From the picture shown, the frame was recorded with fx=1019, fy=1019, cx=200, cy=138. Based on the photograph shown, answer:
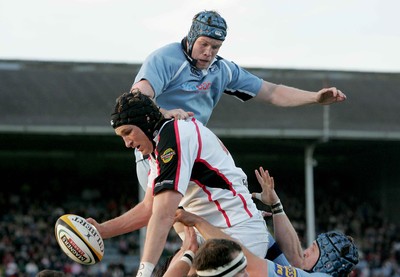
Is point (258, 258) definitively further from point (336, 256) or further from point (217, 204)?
point (336, 256)

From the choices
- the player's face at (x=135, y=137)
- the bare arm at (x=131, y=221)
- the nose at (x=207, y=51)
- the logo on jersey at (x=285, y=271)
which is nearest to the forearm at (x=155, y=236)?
the player's face at (x=135, y=137)

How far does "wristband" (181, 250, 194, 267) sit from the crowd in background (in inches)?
712

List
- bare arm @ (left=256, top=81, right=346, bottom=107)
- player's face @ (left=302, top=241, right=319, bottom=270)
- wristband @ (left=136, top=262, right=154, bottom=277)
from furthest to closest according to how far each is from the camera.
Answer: bare arm @ (left=256, top=81, right=346, bottom=107) → player's face @ (left=302, top=241, right=319, bottom=270) → wristband @ (left=136, top=262, right=154, bottom=277)

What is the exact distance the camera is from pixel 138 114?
21.8ft

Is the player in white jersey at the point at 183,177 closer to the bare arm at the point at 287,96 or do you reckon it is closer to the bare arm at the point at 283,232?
the bare arm at the point at 283,232

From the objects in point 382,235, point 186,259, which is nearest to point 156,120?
point 186,259

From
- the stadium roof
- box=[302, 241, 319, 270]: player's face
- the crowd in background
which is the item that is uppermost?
box=[302, 241, 319, 270]: player's face

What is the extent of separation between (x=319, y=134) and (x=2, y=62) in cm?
859

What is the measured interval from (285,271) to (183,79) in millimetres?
1895

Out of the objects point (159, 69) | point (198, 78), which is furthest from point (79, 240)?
point (198, 78)

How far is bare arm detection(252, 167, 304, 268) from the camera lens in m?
7.73

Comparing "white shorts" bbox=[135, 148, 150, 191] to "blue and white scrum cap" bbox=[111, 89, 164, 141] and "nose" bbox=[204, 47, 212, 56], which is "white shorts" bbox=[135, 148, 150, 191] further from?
"blue and white scrum cap" bbox=[111, 89, 164, 141]

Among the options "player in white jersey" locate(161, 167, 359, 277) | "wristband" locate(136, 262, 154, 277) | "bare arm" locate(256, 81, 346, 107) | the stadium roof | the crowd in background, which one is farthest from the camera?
the stadium roof

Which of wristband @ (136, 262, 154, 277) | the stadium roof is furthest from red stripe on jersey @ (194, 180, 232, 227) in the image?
the stadium roof
